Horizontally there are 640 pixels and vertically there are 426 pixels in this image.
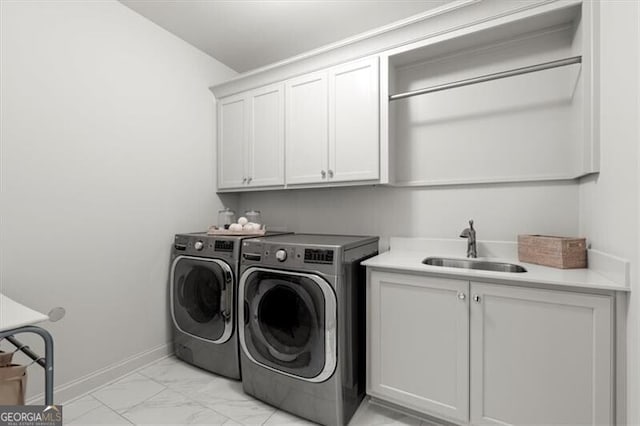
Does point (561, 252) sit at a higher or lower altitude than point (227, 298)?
higher

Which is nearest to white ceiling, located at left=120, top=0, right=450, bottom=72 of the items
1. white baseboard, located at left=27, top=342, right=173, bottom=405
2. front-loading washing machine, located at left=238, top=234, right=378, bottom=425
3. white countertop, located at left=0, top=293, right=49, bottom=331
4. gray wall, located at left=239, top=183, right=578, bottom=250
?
gray wall, located at left=239, top=183, right=578, bottom=250

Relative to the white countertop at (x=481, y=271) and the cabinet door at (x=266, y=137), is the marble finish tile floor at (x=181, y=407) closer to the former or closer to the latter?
the white countertop at (x=481, y=271)

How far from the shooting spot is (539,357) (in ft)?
4.35

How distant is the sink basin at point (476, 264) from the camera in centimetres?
175

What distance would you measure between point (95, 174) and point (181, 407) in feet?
5.13

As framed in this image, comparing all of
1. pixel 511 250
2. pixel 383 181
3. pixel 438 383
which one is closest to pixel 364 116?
pixel 383 181

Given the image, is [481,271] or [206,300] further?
[206,300]

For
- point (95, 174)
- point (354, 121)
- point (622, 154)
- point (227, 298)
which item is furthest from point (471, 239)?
point (95, 174)

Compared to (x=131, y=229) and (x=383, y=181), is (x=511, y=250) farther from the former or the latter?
(x=131, y=229)

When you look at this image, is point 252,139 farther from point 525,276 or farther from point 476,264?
point 525,276

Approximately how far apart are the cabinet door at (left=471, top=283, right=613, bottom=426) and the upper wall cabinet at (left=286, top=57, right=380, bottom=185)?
1.07 metres

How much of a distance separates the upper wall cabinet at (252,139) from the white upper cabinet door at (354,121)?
0.49 m

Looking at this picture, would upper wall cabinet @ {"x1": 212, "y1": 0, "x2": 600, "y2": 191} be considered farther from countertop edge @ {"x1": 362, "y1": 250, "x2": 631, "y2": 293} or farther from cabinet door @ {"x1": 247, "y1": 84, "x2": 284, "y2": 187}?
countertop edge @ {"x1": 362, "y1": 250, "x2": 631, "y2": 293}

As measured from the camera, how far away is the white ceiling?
2.00 meters
